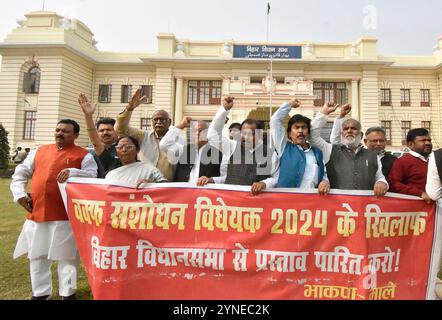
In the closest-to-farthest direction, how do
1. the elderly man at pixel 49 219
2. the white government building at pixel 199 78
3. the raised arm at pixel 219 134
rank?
the elderly man at pixel 49 219 → the raised arm at pixel 219 134 → the white government building at pixel 199 78

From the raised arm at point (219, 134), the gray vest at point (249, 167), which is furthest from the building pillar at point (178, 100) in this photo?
the gray vest at point (249, 167)

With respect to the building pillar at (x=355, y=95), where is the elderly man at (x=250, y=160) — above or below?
below

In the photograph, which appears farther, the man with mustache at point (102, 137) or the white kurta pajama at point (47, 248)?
the man with mustache at point (102, 137)

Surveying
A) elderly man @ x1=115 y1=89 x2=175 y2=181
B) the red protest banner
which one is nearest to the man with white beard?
the red protest banner

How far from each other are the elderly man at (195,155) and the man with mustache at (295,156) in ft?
2.26

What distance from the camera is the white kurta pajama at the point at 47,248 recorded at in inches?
133

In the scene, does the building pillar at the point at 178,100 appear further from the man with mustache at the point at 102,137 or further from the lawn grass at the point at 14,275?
the man with mustache at the point at 102,137

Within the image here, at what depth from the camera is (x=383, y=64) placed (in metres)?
27.4

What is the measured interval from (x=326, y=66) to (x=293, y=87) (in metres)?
4.80

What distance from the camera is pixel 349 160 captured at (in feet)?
11.3

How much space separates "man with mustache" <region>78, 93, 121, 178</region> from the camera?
3.72 m

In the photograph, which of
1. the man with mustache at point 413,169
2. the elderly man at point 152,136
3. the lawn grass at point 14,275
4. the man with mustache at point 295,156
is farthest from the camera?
the elderly man at point 152,136

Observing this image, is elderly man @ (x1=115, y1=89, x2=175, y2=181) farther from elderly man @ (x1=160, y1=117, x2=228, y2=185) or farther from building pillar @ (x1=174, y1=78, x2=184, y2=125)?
building pillar @ (x1=174, y1=78, x2=184, y2=125)

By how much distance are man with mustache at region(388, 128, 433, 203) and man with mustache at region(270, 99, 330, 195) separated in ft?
2.87
